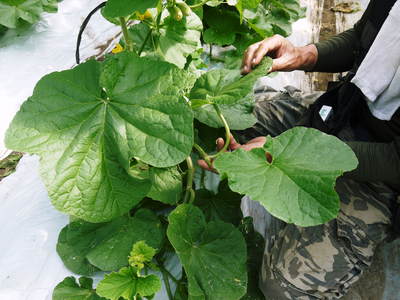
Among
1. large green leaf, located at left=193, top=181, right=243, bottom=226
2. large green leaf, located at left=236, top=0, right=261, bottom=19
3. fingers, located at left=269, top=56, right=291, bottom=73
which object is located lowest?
large green leaf, located at left=193, top=181, right=243, bottom=226

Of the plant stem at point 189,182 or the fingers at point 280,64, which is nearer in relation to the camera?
the plant stem at point 189,182

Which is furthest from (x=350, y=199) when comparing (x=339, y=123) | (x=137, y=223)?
(x=137, y=223)

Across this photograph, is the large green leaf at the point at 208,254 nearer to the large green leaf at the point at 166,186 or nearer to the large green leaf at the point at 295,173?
the large green leaf at the point at 166,186

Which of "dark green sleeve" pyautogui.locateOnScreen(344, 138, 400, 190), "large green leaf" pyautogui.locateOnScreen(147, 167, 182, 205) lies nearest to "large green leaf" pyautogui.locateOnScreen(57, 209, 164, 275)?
"large green leaf" pyautogui.locateOnScreen(147, 167, 182, 205)

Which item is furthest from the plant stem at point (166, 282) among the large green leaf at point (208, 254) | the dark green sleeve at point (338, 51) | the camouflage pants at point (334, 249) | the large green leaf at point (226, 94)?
the dark green sleeve at point (338, 51)

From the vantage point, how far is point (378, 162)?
1.05m

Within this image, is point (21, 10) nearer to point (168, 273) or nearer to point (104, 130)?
point (104, 130)

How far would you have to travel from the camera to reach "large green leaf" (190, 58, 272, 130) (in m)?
0.91

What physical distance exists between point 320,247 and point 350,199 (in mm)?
179

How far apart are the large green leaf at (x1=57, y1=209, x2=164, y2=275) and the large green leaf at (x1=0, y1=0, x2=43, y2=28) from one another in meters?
1.40

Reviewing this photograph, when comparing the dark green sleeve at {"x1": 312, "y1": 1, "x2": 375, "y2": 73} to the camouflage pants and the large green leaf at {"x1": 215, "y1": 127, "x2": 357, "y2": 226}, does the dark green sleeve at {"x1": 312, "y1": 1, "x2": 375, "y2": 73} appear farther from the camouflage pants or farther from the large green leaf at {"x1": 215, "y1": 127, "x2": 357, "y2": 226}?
the large green leaf at {"x1": 215, "y1": 127, "x2": 357, "y2": 226}

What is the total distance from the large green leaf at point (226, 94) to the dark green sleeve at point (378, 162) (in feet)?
1.15

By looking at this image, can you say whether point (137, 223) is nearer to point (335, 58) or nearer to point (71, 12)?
point (335, 58)

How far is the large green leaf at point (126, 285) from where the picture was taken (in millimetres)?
842
